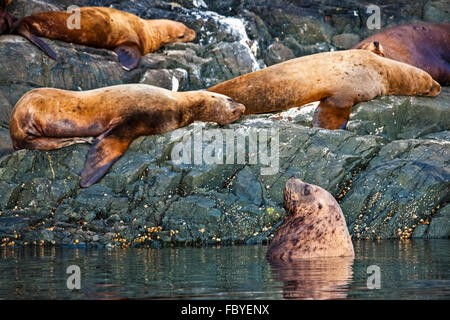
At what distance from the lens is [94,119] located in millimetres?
10539

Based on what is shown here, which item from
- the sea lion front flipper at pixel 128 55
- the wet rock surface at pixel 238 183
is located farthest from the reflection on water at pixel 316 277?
the sea lion front flipper at pixel 128 55

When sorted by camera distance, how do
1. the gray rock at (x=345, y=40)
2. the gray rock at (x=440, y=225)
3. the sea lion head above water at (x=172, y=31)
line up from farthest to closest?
1. the gray rock at (x=345, y=40)
2. the sea lion head above water at (x=172, y=31)
3. the gray rock at (x=440, y=225)

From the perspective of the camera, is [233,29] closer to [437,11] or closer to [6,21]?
[6,21]

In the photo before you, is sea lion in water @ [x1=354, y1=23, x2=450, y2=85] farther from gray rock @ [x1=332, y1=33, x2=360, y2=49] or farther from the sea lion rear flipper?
the sea lion rear flipper

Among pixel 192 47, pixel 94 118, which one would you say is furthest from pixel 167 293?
pixel 192 47

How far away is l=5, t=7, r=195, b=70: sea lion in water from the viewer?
44.4 ft

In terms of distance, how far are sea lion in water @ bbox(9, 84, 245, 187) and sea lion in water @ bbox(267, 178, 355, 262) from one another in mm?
3586

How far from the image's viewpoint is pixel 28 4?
14.7 metres

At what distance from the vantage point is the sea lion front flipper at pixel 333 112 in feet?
36.7

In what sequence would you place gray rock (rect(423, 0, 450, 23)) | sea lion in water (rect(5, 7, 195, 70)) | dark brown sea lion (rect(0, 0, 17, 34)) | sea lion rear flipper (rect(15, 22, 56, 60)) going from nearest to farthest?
1. sea lion rear flipper (rect(15, 22, 56, 60))
2. dark brown sea lion (rect(0, 0, 17, 34))
3. sea lion in water (rect(5, 7, 195, 70))
4. gray rock (rect(423, 0, 450, 23))

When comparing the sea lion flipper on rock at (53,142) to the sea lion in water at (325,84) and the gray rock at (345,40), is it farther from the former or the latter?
the gray rock at (345,40)

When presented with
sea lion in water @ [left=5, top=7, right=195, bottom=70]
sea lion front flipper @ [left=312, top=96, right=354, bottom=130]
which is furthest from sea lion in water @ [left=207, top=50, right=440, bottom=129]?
sea lion in water @ [left=5, top=7, right=195, bottom=70]

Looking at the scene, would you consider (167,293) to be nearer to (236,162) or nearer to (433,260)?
(433,260)

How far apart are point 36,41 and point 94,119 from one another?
3.14 m
